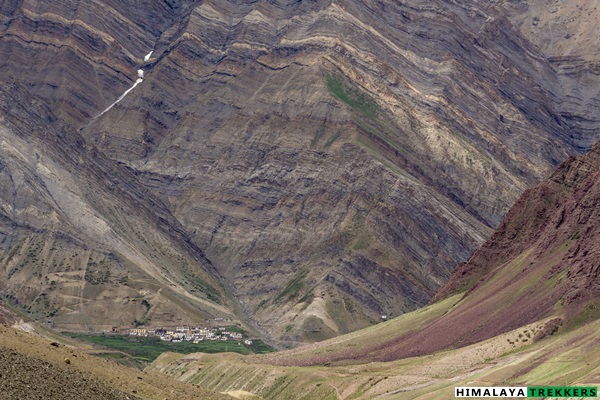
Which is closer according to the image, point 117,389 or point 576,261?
point 117,389

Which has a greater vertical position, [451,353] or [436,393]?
[451,353]

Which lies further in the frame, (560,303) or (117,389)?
(560,303)

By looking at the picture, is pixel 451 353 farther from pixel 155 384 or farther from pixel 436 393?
pixel 155 384

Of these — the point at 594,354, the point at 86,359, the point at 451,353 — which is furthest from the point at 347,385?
the point at 86,359

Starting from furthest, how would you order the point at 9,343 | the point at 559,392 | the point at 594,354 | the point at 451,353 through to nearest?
the point at 451,353
the point at 594,354
the point at 559,392
the point at 9,343

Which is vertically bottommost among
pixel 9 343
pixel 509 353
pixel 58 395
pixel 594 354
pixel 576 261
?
pixel 58 395

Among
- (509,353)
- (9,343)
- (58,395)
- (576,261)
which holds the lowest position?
(58,395)

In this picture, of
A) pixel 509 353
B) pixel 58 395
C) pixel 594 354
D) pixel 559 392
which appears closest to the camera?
pixel 58 395

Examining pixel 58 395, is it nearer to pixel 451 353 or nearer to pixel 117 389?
pixel 117 389

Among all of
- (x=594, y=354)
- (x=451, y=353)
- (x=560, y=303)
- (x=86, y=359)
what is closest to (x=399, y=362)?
(x=451, y=353)
